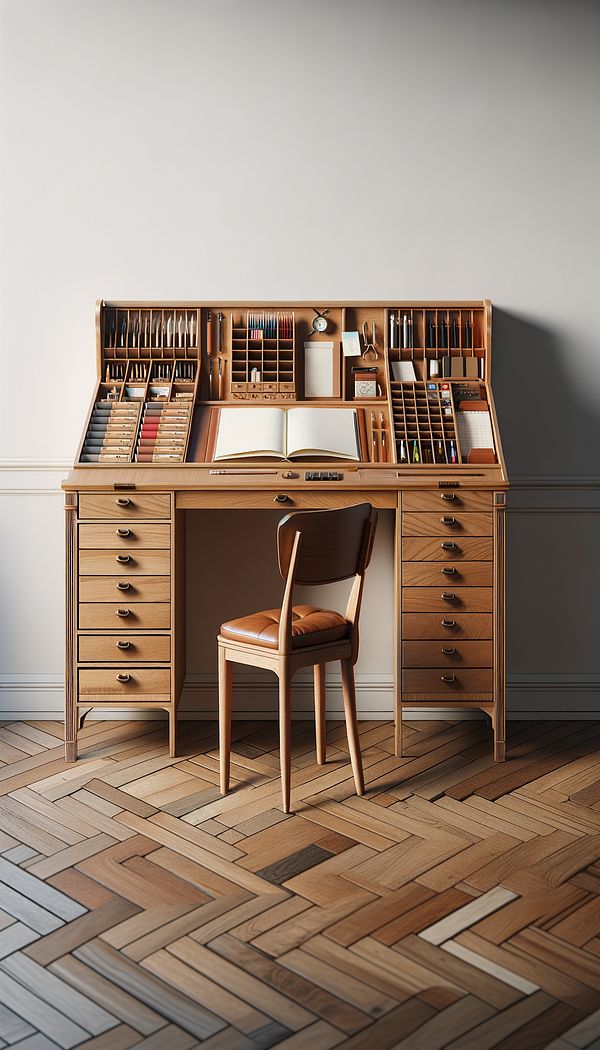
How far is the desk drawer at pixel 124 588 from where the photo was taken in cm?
327

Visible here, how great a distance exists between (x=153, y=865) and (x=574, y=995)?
116 cm

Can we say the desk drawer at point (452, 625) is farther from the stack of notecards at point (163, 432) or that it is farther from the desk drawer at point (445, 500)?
the stack of notecards at point (163, 432)

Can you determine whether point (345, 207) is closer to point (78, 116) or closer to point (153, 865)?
point (78, 116)

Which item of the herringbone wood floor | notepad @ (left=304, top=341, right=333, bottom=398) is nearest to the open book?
notepad @ (left=304, top=341, right=333, bottom=398)

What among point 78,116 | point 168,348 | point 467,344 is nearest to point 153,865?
point 168,348

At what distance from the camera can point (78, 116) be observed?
3.66 meters

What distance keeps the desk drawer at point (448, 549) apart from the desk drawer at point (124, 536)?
2.84ft

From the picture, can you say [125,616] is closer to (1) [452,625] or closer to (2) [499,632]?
(1) [452,625]

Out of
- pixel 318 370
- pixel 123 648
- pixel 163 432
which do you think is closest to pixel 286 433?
pixel 318 370

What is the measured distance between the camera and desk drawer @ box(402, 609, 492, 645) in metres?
3.31

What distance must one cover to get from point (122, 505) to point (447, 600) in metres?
1.21

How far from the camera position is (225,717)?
9.84 feet

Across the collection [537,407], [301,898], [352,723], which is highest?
[537,407]

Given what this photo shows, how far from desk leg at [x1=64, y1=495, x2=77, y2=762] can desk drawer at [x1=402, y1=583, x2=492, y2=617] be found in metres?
1.19
